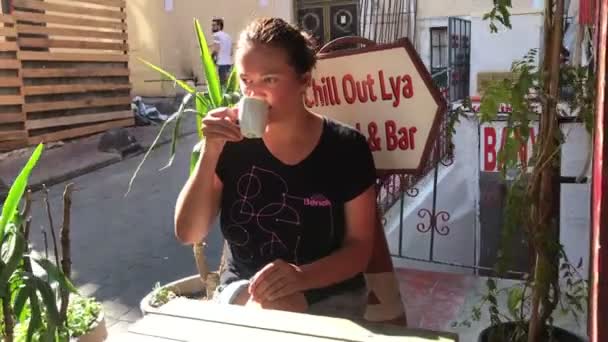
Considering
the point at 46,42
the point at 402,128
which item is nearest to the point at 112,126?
the point at 46,42

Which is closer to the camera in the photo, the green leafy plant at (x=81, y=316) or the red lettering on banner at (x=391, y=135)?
the red lettering on banner at (x=391, y=135)

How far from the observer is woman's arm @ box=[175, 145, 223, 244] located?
1.94m

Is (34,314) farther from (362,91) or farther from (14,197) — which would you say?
(362,91)

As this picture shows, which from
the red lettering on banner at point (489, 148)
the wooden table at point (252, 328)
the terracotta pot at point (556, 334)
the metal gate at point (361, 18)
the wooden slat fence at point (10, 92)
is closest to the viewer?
the wooden table at point (252, 328)

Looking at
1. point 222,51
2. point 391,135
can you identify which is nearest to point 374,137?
point 391,135

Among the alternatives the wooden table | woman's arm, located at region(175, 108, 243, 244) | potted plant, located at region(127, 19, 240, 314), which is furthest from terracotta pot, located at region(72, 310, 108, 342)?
the wooden table

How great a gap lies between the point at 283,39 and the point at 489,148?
2.74 m

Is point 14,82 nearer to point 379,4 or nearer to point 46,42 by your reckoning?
point 46,42

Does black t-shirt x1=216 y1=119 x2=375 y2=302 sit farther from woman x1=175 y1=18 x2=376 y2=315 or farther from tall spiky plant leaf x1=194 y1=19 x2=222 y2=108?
tall spiky plant leaf x1=194 y1=19 x2=222 y2=108

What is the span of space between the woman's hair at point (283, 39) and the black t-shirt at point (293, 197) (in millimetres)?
218

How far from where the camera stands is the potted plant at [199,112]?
107 inches

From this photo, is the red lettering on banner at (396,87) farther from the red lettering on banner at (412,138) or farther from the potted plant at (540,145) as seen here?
the potted plant at (540,145)

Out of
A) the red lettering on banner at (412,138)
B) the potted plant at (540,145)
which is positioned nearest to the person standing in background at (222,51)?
the red lettering on banner at (412,138)

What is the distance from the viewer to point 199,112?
276 cm
